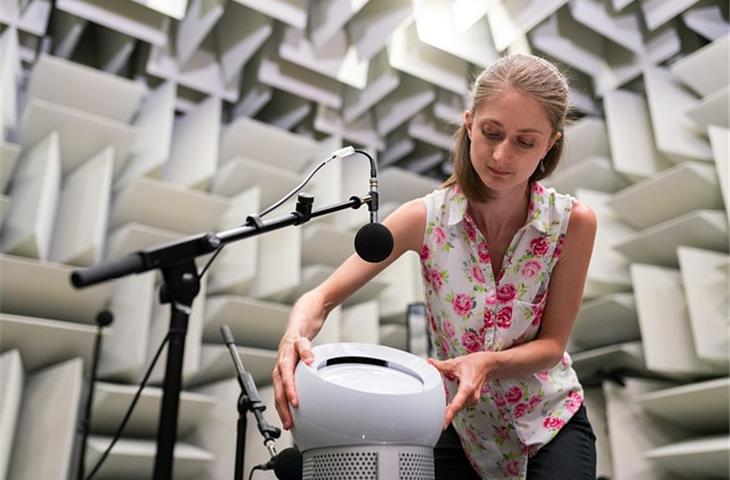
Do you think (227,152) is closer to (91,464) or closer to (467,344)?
(91,464)

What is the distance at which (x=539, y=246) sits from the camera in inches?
40.4

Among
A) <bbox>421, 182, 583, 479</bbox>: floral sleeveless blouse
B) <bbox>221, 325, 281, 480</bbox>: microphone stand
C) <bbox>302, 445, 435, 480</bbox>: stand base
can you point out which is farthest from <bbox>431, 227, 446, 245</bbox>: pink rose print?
<bbox>221, 325, 281, 480</bbox>: microphone stand

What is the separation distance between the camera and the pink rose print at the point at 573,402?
1032 millimetres

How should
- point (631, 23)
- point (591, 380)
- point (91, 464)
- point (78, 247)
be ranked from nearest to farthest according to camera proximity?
point (91, 464) < point (78, 247) < point (591, 380) < point (631, 23)

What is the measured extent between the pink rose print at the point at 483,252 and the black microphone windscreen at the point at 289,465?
1.40 ft

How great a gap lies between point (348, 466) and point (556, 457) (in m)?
0.39

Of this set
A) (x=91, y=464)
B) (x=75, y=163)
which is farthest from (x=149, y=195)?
Answer: (x=91, y=464)

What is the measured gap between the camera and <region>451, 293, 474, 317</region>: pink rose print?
3.35 ft

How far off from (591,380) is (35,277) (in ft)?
7.34

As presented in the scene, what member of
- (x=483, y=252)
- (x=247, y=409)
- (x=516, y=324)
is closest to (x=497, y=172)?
(x=483, y=252)

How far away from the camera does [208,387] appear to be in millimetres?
2721

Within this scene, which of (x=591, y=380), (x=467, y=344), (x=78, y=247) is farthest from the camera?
(x=591, y=380)

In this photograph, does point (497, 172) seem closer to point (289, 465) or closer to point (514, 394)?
point (514, 394)

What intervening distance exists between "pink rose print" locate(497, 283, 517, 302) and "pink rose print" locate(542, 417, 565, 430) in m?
0.20
